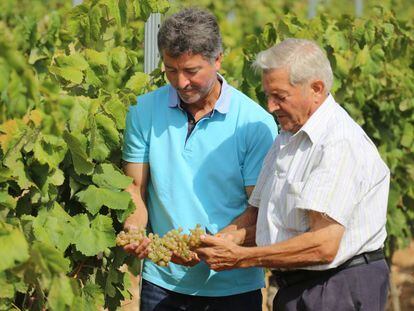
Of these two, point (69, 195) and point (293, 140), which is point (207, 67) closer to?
point (293, 140)

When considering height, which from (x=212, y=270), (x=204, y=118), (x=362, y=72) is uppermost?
(x=204, y=118)

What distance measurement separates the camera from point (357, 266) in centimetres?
338

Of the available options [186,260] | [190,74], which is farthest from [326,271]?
[190,74]

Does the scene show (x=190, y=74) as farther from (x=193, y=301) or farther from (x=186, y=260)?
(x=193, y=301)

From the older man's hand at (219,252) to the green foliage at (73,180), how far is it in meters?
0.40

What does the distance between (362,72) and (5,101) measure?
3485mm

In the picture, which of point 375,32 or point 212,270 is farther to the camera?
point 375,32

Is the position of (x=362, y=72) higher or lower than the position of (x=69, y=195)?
lower

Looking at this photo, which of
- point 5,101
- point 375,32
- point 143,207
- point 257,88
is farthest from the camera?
point 375,32

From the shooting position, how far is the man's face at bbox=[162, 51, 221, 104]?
11.4 ft

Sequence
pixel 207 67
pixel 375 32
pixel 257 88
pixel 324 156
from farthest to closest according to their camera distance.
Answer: pixel 375 32, pixel 257 88, pixel 207 67, pixel 324 156

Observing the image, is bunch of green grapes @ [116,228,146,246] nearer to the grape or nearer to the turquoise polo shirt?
the grape

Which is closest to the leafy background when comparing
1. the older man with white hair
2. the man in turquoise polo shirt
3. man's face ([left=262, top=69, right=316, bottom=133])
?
the man in turquoise polo shirt

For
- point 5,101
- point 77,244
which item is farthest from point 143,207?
point 5,101
